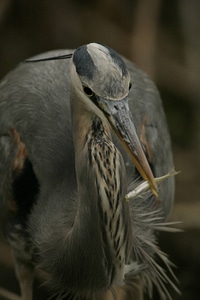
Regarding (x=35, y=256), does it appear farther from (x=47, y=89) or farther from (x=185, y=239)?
(x=185, y=239)

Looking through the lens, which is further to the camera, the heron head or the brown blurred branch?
the brown blurred branch

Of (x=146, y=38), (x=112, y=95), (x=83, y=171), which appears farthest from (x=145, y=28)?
(x=112, y=95)

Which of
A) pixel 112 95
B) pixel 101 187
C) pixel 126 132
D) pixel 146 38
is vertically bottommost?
pixel 146 38

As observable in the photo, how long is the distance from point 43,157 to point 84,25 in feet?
10.7

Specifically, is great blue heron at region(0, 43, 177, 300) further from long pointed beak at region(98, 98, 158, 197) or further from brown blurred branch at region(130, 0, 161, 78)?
brown blurred branch at region(130, 0, 161, 78)

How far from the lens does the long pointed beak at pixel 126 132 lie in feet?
9.01

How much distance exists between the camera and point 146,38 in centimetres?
580

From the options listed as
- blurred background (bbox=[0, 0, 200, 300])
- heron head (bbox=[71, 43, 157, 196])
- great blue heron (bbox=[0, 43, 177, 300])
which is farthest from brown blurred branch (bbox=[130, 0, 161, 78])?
heron head (bbox=[71, 43, 157, 196])

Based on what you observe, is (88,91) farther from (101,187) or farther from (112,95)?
(101,187)

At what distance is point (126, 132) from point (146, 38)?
3.10 m

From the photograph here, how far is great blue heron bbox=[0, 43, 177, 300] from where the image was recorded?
2855mm

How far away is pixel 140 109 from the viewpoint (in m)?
3.70

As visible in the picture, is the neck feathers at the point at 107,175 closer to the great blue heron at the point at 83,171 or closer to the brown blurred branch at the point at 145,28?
the great blue heron at the point at 83,171

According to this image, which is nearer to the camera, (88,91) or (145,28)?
(88,91)
